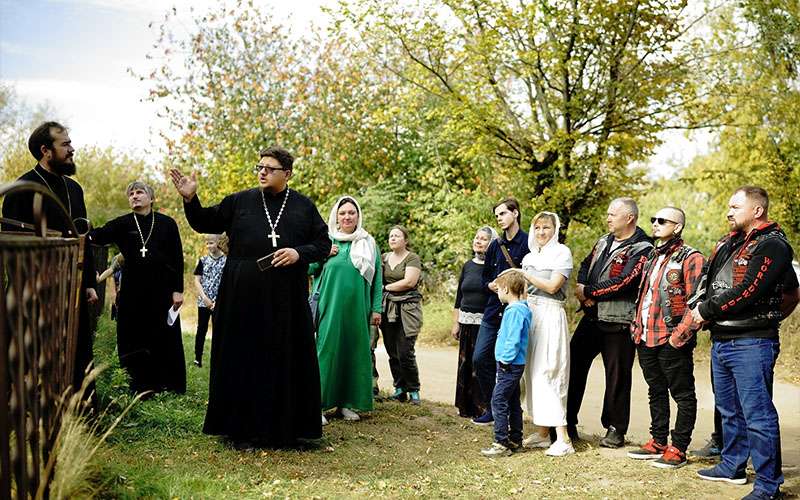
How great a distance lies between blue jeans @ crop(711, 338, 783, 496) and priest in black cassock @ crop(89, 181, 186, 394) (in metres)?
4.99

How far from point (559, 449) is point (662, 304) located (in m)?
1.52

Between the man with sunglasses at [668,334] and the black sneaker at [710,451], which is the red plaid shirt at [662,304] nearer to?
the man with sunglasses at [668,334]

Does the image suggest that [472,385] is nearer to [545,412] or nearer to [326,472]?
[545,412]

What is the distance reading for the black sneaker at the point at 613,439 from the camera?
21.5 feet

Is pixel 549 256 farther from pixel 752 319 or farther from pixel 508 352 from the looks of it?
pixel 752 319

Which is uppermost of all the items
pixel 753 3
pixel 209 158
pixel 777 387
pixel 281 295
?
pixel 753 3

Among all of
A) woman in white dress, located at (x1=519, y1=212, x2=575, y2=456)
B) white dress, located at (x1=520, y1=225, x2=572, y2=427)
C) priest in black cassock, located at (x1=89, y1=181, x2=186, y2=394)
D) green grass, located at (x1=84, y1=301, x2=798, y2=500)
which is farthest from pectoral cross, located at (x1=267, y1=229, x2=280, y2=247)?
white dress, located at (x1=520, y1=225, x2=572, y2=427)

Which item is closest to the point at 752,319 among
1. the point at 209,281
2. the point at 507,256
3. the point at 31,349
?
the point at 507,256

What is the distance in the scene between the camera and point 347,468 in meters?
5.60

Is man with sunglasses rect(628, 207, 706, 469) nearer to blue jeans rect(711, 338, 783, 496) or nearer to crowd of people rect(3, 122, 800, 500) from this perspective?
crowd of people rect(3, 122, 800, 500)

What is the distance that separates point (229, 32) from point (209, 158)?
3.54 m

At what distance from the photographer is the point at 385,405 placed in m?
8.03

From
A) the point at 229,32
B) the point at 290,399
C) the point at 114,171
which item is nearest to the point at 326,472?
the point at 290,399

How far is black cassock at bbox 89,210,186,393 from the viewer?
7133 mm
